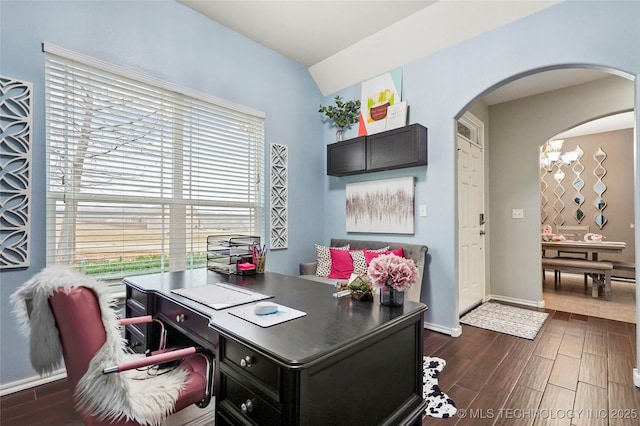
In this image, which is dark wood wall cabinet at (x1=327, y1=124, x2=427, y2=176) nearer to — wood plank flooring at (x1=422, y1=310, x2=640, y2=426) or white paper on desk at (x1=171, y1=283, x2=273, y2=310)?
wood plank flooring at (x1=422, y1=310, x2=640, y2=426)

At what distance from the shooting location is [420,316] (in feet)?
4.32

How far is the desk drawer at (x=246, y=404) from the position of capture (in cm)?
92

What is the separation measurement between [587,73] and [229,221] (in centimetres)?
447

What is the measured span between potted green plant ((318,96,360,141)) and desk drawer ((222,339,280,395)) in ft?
10.6

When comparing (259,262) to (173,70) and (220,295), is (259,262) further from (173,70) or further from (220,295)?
(173,70)

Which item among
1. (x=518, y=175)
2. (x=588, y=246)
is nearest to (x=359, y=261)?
(x=518, y=175)

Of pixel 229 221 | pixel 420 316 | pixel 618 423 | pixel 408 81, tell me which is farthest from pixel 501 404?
pixel 408 81

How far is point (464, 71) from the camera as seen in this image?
2.97m

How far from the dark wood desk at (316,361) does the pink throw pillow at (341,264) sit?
1870mm

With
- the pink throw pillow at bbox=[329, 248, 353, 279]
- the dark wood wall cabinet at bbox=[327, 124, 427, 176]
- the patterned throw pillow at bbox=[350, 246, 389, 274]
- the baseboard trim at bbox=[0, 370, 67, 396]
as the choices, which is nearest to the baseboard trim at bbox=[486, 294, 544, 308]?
the patterned throw pillow at bbox=[350, 246, 389, 274]

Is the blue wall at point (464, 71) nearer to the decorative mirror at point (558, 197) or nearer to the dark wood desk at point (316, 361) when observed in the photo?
the dark wood desk at point (316, 361)

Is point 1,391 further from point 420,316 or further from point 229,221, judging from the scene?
point 420,316

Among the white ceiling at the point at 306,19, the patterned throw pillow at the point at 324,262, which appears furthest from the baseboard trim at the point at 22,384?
the white ceiling at the point at 306,19

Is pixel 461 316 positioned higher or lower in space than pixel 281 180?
lower
